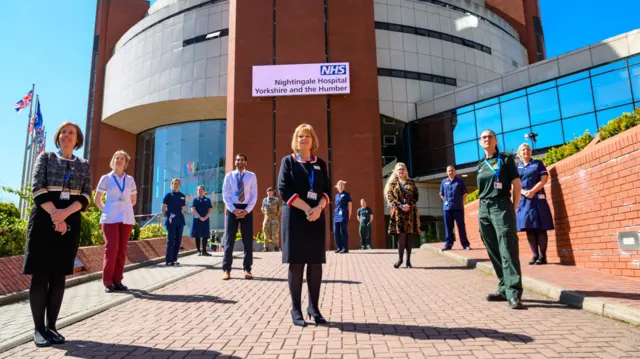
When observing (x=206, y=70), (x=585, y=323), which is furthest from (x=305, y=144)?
(x=206, y=70)

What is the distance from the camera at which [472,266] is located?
749 cm

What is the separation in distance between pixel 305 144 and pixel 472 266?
4884 mm

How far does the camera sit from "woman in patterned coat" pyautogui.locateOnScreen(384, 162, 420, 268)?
25.4 ft

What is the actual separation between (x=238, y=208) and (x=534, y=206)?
4.86 metres

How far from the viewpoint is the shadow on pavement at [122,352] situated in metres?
2.95

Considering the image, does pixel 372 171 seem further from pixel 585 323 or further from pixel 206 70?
pixel 585 323

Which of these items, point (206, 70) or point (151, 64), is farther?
point (151, 64)

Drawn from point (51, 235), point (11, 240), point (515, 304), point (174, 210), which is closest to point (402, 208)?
point (515, 304)

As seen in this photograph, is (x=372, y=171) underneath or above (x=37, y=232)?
above

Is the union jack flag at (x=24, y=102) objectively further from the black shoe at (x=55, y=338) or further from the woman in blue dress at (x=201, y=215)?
the black shoe at (x=55, y=338)

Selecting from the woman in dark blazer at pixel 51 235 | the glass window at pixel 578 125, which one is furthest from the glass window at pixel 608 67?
the woman in dark blazer at pixel 51 235

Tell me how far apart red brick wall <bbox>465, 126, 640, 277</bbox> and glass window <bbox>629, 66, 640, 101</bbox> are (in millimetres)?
15499

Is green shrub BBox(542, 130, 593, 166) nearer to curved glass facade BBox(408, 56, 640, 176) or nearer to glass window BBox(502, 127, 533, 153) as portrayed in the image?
curved glass facade BBox(408, 56, 640, 176)

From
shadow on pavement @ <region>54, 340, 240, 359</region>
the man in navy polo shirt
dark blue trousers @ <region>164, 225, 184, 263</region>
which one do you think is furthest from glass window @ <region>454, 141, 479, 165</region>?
shadow on pavement @ <region>54, 340, 240, 359</region>
